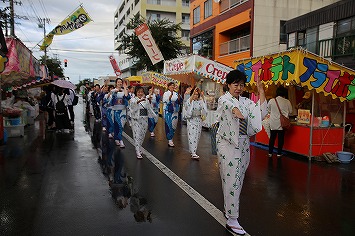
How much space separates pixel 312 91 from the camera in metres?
8.01

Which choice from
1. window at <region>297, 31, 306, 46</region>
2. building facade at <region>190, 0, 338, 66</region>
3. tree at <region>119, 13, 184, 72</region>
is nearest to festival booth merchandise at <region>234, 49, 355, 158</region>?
window at <region>297, 31, 306, 46</region>

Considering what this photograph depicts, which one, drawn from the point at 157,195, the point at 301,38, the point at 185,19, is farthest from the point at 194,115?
the point at 185,19

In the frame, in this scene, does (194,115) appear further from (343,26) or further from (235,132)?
(343,26)

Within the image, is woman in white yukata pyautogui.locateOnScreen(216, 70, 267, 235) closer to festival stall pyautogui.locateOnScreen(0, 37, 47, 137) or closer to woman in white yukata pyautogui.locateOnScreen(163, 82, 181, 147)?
festival stall pyautogui.locateOnScreen(0, 37, 47, 137)

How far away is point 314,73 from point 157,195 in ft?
15.5

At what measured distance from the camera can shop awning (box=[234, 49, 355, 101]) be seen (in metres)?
7.20

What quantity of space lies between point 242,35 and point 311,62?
14.8 metres

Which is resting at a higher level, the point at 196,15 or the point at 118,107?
the point at 196,15

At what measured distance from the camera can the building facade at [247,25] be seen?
18.6 meters

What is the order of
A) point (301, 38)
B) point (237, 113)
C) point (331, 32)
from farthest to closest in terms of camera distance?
point (301, 38), point (331, 32), point (237, 113)

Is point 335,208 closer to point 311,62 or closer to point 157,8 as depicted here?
point 311,62

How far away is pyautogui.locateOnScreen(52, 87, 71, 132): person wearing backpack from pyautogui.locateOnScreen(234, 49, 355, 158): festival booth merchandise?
23.6 feet

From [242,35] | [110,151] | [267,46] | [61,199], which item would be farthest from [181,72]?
[242,35]

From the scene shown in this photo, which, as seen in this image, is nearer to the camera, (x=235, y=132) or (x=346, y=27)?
(x=235, y=132)
